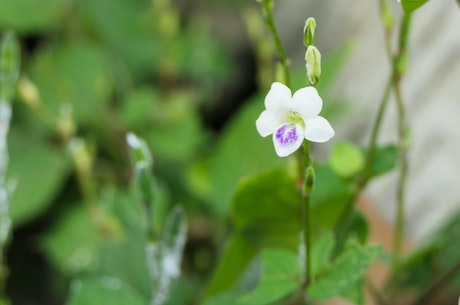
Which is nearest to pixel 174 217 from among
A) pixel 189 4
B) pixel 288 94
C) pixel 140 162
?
pixel 140 162

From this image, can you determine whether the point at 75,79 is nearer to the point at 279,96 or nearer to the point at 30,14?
the point at 30,14

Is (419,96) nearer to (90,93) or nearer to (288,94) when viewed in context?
(90,93)

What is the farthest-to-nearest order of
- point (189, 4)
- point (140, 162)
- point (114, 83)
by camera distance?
point (189, 4) < point (114, 83) < point (140, 162)

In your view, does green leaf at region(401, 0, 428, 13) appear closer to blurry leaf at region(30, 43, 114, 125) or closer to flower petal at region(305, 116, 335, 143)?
flower petal at region(305, 116, 335, 143)

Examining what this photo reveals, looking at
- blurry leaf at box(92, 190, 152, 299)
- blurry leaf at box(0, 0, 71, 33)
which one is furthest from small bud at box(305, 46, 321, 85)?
blurry leaf at box(0, 0, 71, 33)

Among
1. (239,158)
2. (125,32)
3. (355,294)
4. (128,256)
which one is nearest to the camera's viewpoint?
(355,294)

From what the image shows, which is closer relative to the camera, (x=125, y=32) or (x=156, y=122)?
(x=156, y=122)

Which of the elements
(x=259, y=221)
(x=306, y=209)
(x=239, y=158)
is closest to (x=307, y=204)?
(x=306, y=209)
